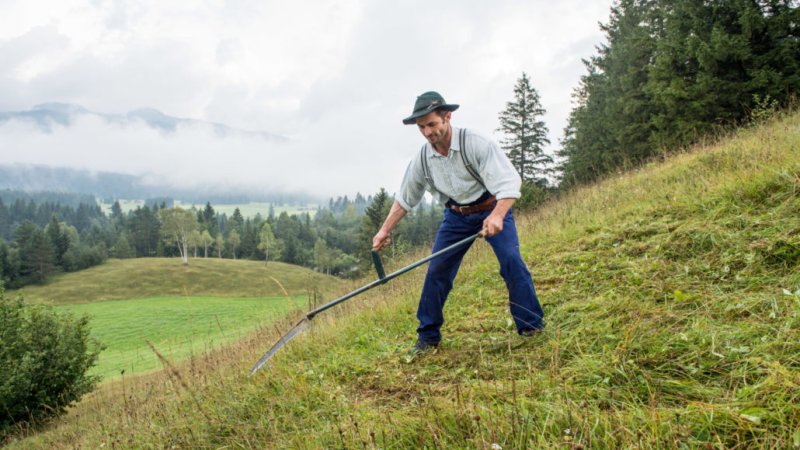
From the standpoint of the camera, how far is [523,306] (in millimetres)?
3713

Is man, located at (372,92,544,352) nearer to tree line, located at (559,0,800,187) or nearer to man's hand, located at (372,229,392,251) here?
man's hand, located at (372,229,392,251)

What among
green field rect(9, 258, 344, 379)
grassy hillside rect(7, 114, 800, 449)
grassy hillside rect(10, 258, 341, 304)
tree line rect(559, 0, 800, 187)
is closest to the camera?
grassy hillside rect(7, 114, 800, 449)

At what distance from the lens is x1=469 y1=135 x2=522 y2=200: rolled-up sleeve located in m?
3.61

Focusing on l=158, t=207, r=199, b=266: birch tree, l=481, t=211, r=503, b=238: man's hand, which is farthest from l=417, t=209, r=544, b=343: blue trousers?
l=158, t=207, r=199, b=266: birch tree

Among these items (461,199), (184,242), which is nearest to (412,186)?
(461,199)

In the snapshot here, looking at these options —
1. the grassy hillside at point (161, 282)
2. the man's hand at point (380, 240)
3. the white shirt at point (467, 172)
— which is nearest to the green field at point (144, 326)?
the man's hand at point (380, 240)

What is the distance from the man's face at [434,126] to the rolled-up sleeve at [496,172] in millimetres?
281

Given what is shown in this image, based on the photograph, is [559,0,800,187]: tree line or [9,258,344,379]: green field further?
[9,258,344,379]: green field

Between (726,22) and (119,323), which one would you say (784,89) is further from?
(119,323)

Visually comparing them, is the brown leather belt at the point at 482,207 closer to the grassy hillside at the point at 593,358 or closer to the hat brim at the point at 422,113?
the hat brim at the point at 422,113

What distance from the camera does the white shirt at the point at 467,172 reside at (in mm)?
3662

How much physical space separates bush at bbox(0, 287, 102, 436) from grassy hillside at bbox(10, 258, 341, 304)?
35.5 m

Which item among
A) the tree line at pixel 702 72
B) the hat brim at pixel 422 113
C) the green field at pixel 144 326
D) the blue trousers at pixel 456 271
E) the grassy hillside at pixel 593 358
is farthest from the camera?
the green field at pixel 144 326

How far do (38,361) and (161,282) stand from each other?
171 ft
